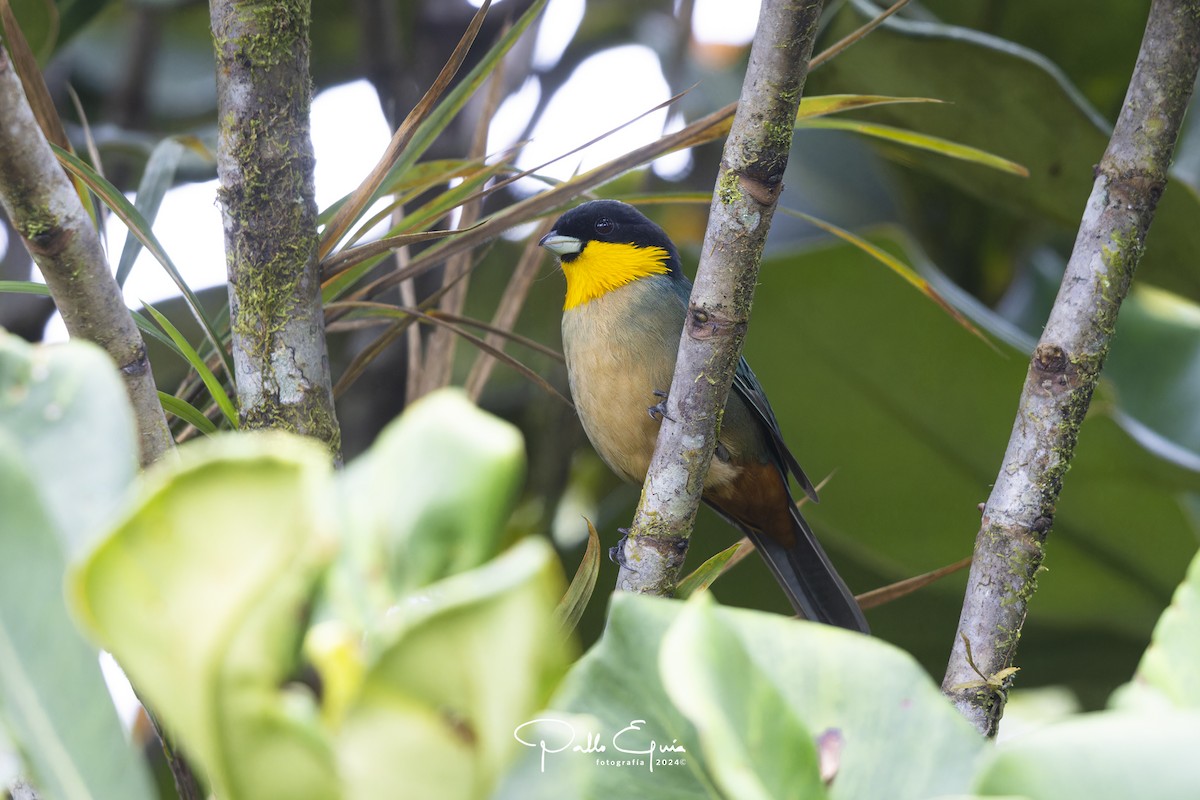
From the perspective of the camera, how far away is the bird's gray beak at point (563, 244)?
3078 mm

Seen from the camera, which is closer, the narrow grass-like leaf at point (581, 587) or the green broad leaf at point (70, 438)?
the green broad leaf at point (70, 438)

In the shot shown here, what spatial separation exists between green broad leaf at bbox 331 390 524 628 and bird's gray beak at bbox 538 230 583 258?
2.49 metres

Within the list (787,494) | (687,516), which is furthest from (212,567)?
(787,494)

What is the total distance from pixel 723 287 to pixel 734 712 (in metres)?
0.97

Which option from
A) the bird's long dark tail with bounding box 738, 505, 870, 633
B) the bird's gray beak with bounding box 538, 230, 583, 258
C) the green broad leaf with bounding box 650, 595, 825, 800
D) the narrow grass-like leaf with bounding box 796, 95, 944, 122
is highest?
the narrow grass-like leaf with bounding box 796, 95, 944, 122

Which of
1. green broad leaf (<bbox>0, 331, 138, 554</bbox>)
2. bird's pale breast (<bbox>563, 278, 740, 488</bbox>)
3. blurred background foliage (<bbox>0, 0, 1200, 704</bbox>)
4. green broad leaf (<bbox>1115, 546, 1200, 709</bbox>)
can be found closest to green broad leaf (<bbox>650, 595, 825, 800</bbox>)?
green broad leaf (<bbox>1115, 546, 1200, 709</bbox>)

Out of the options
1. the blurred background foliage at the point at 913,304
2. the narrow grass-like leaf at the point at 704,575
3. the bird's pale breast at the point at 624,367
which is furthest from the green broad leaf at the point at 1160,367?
the narrow grass-like leaf at the point at 704,575

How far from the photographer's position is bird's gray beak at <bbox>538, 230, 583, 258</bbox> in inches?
121

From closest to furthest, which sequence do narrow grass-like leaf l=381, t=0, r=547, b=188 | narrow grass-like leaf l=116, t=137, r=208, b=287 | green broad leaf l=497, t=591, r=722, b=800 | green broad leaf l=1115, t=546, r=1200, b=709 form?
green broad leaf l=1115, t=546, r=1200, b=709 < green broad leaf l=497, t=591, r=722, b=800 < narrow grass-like leaf l=381, t=0, r=547, b=188 < narrow grass-like leaf l=116, t=137, r=208, b=287

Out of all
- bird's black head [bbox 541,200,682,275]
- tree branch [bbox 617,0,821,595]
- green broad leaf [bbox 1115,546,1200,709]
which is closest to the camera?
green broad leaf [bbox 1115,546,1200,709]

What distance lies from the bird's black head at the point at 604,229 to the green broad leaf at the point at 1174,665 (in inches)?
98.6

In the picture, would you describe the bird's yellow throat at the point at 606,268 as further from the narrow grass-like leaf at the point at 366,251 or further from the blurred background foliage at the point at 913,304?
the narrow grass-like leaf at the point at 366,251

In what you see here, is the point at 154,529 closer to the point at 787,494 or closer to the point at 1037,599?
the point at 787,494

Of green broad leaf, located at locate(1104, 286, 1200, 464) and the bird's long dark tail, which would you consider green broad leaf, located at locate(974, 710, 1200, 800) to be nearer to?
the bird's long dark tail
